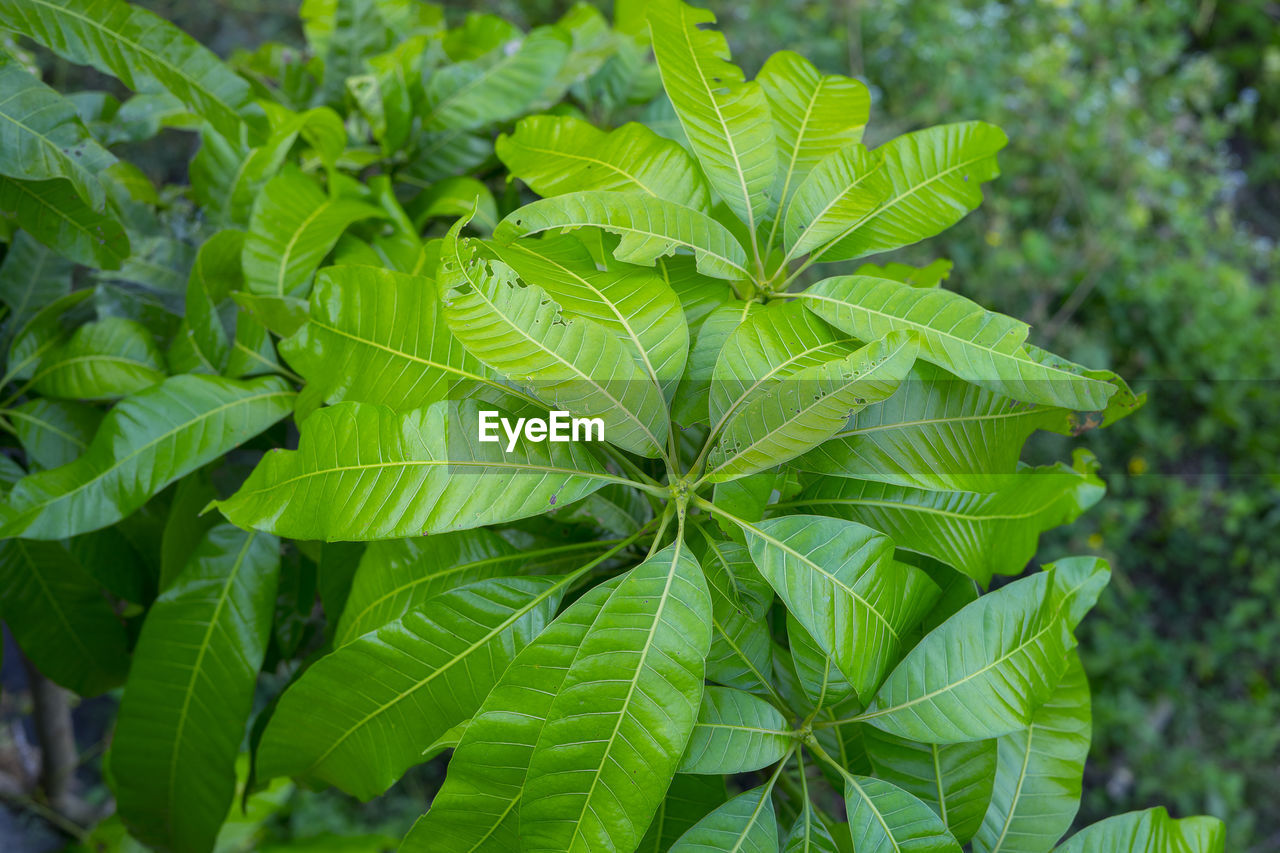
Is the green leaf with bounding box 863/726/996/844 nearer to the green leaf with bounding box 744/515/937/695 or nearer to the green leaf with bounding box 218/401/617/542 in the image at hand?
the green leaf with bounding box 744/515/937/695

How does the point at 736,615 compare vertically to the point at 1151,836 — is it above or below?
above

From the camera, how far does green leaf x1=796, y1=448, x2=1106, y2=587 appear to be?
22.0 inches

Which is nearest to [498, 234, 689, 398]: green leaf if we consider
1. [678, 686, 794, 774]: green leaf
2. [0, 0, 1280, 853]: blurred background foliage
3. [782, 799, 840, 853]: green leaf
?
[678, 686, 794, 774]: green leaf

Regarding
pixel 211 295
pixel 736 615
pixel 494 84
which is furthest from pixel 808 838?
pixel 494 84

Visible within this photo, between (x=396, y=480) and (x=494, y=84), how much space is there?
0.58 meters

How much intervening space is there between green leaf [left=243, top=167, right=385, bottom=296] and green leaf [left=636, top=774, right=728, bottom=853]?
574mm

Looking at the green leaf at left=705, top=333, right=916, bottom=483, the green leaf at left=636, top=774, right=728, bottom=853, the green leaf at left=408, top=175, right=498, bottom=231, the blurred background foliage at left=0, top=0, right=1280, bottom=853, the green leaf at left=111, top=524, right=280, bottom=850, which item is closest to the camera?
the green leaf at left=705, top=333, right=916, bottom=483

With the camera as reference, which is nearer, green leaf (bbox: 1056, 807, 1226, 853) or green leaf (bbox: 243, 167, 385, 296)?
green leaf (bbox: 1056, 807, 1226, 853)

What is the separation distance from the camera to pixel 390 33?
103cm

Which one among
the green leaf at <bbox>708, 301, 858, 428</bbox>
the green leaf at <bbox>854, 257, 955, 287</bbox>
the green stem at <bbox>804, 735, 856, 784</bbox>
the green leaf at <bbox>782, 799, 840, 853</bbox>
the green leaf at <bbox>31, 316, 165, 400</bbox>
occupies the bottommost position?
the green leaf at <bbox>782, 799, 840, 853</bbox>

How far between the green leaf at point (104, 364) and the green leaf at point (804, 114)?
2.12ft

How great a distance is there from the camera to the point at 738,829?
583mm

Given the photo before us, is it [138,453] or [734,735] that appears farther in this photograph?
[138,453]

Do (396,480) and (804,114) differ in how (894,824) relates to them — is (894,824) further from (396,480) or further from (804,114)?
(804,114)
